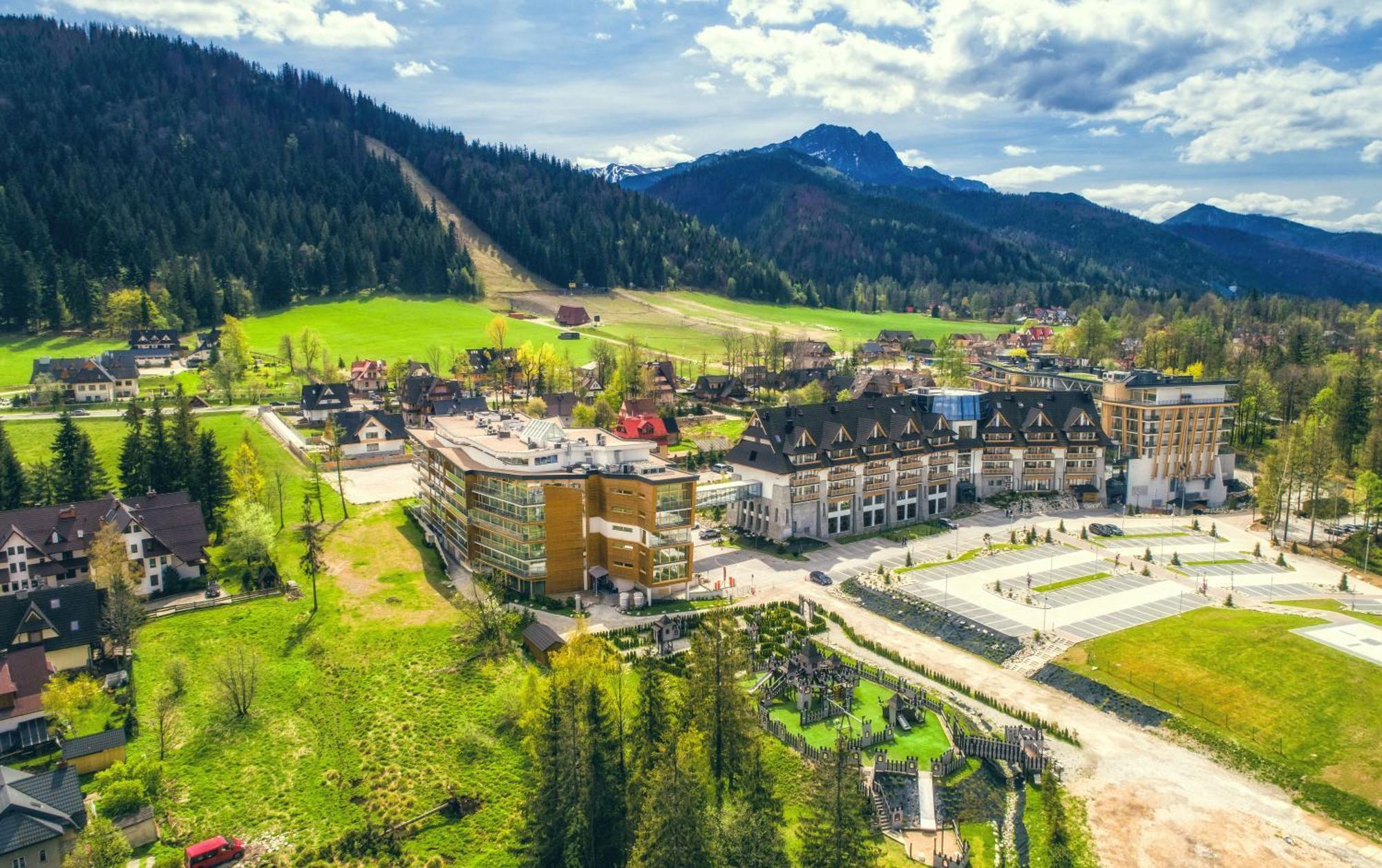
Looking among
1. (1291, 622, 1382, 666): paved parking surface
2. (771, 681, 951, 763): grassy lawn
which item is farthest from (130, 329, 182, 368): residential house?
(1291, 622, 1382, 666): paved parking surface

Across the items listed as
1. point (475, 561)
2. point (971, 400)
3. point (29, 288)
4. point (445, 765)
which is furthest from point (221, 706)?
point (29, 288)

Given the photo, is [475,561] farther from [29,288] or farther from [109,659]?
[29,288]

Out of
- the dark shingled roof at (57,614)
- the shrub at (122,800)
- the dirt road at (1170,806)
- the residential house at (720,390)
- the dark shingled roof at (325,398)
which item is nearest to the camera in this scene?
the shrub at (122,800)

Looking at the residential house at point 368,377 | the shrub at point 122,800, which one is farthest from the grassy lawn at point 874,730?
the residential house at point 368,377

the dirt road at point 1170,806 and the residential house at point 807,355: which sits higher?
the residential house at point 807,355

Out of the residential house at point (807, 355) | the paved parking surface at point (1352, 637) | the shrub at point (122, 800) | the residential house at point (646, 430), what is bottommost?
the paved parking surface at point (1352, 637)

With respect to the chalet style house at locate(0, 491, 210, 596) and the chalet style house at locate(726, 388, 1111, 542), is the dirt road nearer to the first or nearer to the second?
the chalet style house at locate(726, 388, 1111, 542)

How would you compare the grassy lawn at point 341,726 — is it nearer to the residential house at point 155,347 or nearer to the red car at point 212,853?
the red car at point 212,853
